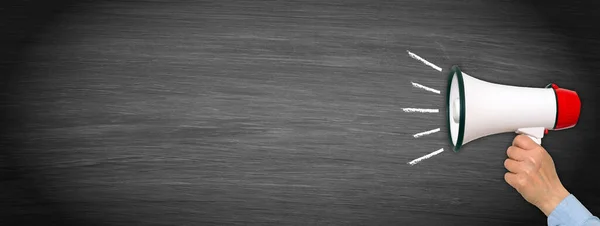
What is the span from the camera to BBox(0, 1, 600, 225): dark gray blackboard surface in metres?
1.22

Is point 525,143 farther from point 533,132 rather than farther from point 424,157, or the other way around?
point 424,157

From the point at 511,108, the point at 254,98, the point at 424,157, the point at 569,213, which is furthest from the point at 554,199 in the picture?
the point at 254,98

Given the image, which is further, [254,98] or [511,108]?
[254,98]

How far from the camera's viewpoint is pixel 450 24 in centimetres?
123

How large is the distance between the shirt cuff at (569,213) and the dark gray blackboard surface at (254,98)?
359 millimetres

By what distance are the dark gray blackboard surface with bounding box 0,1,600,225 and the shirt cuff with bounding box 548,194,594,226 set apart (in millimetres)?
359

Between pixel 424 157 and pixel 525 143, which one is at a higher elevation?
pixel 525 143

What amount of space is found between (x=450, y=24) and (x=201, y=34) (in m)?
0.50

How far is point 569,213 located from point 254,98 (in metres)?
0.62

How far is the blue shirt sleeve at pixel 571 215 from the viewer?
856 millimetres

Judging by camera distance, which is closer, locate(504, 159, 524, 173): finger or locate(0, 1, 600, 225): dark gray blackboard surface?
locate(504, 159, 524, 173): finger

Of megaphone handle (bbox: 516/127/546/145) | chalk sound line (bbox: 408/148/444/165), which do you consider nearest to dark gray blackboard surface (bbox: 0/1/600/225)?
chalk sound line (bbox: 408/148/444/165)

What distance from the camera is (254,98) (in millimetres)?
1225

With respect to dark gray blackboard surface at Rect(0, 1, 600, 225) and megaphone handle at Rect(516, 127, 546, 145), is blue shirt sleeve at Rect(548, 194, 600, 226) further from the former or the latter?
dark gray blackboard surface at Rect(0, 1, 600, 225)
